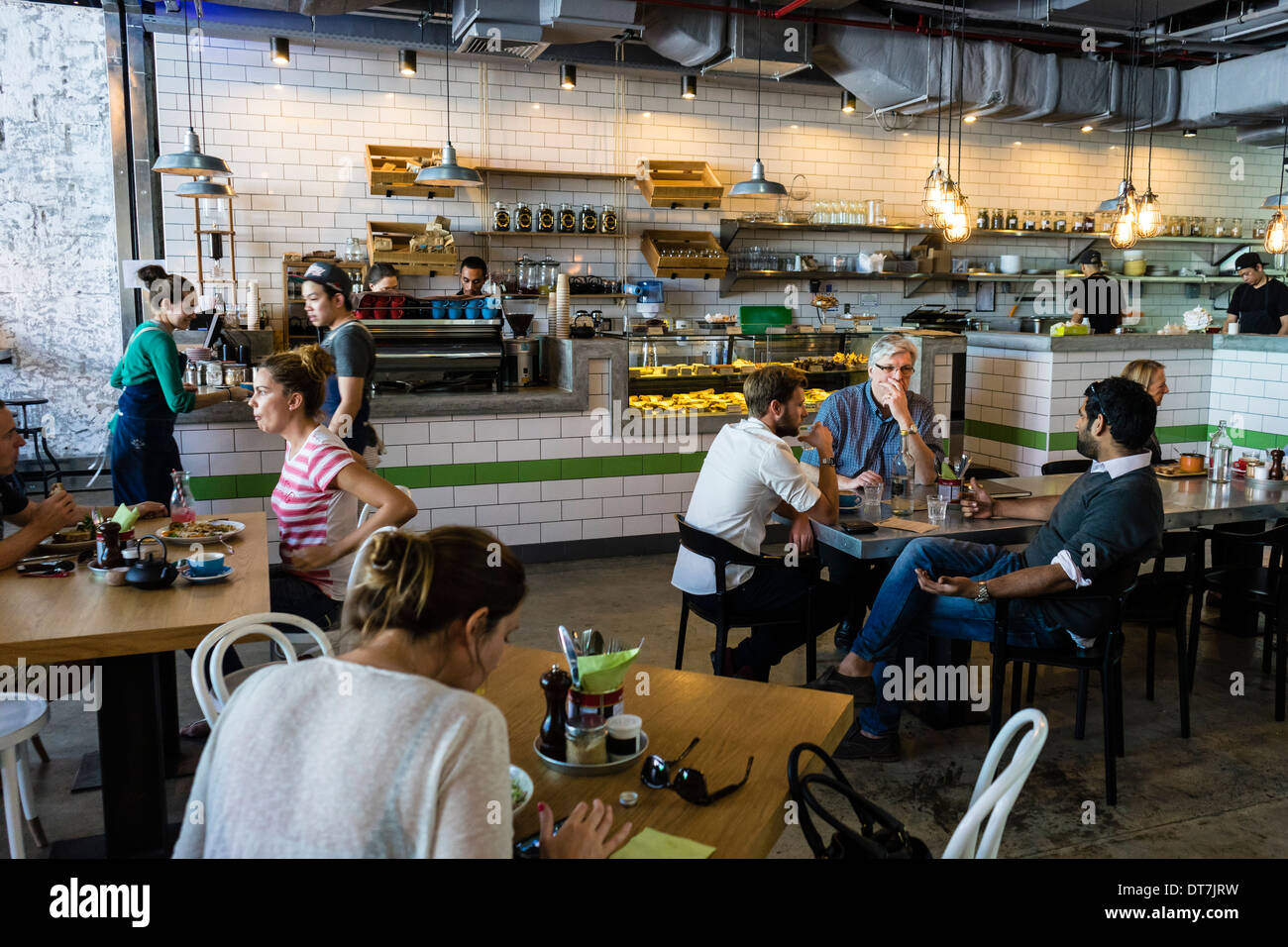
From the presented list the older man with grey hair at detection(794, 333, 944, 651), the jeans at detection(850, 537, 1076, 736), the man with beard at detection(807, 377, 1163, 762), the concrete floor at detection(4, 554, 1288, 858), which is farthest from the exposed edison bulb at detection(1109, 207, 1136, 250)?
the jeans at detection(850, 537, 1076, 736)

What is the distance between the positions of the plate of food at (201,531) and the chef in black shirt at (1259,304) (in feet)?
27.0

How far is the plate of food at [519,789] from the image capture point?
188cm

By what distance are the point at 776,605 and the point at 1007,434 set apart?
5.03 metres

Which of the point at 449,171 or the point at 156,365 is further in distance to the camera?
the point at 449,171

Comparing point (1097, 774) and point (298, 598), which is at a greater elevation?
point (298, 598)

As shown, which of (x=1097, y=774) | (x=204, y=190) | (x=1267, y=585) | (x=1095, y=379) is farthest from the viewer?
(x=1095, y=379)

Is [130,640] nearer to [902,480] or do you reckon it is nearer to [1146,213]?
[902,480]

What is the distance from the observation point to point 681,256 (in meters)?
9.51

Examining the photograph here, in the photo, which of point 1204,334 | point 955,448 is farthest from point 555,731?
point 1204,334

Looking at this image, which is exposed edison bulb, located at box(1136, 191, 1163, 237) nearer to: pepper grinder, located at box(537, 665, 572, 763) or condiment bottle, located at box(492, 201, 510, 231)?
condiment bottle, located at box(492, 201, 510, 231)

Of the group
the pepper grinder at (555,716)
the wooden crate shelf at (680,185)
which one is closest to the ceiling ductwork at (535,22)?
the wooden crate shelf at (680,185)

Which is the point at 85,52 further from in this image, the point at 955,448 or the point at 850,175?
the point at 955,448

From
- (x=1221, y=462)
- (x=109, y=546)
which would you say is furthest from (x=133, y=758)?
(x=1221, y=462)

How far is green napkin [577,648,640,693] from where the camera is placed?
207 cm
